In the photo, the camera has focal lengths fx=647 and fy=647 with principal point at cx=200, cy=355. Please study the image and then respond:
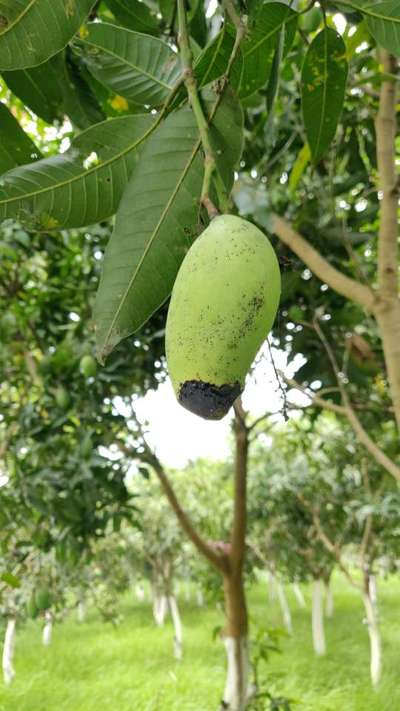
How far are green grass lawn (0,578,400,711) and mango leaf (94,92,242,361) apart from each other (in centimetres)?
389

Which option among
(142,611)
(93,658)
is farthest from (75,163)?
(142,611)

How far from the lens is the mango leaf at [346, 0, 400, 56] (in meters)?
0.62

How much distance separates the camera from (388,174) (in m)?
1.55

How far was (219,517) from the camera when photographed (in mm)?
9797

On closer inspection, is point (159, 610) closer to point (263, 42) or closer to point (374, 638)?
point (374, 638)

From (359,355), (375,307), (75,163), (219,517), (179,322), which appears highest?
(219,517)

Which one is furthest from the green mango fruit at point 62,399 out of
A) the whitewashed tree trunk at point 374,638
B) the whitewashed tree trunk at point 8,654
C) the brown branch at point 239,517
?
the whitewashed tree trunk at point 8,654

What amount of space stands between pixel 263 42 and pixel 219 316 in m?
0.41

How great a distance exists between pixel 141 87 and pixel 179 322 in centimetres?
38

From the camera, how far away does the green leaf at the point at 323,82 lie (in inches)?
28.5

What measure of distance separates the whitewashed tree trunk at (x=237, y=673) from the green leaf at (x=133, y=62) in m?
2.27

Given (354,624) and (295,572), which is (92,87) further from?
(354,624)

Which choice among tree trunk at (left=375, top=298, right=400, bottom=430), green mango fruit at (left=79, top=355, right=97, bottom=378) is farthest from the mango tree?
green mango fruit at (left=79, top=355, right=97, bottom=378)

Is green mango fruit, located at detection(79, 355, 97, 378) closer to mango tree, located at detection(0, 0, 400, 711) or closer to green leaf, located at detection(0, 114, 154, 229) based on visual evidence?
mango tree, located at detection(0, 0, 400, 711)
